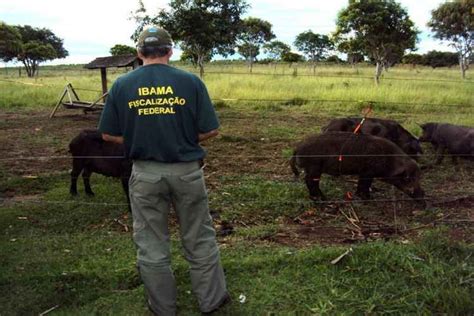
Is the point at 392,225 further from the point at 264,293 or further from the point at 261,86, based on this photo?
the point at 261,86

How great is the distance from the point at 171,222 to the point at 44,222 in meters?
1.58

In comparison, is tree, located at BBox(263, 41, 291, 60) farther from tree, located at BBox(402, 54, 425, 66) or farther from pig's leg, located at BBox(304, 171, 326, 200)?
pig's leg, located at BBox(304, 171, 326, 200)

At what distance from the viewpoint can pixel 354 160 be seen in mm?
7023

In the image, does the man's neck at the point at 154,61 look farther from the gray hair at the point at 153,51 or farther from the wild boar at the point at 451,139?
the wild boar at the point at 451,139

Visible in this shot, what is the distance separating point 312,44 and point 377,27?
31.2 metres

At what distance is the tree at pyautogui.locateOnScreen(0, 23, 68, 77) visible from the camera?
1528 inches

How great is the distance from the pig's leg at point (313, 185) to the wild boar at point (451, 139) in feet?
10.2

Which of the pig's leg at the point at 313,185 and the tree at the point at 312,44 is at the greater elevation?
the tree at the point at 312,44

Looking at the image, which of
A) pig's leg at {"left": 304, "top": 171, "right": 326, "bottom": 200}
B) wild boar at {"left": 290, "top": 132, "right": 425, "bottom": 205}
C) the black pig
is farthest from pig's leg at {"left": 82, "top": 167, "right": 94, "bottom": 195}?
pig's leg at {"left": 304, "top": 171, "right": 326, "bottom": 200}

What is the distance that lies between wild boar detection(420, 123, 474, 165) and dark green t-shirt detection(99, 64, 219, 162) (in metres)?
6.50

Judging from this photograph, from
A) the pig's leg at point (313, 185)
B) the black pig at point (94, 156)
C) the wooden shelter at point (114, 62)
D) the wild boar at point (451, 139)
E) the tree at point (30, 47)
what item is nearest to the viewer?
the pig's leg at point (313, 185)

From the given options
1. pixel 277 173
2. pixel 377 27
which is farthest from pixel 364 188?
pixel 377 27

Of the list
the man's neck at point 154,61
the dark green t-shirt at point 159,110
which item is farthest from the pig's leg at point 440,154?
the man's neck at point 154,61

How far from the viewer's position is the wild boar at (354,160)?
6934 mm
